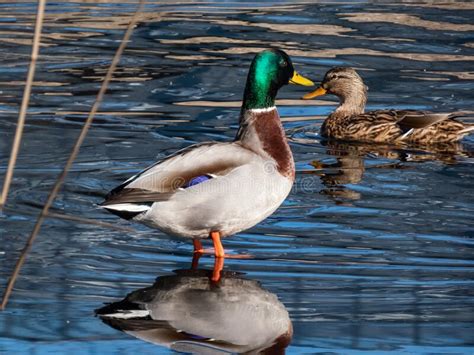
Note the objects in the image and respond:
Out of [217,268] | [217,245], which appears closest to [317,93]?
[217,245]

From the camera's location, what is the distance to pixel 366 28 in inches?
621

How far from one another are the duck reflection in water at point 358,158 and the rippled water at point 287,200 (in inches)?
1.0

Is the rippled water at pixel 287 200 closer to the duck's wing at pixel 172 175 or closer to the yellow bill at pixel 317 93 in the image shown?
the yellow bill at pixel 317 93

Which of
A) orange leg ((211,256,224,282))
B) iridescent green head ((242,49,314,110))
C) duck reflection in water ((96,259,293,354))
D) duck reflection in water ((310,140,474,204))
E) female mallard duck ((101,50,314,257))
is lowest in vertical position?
duck reflection in water ((310,140,474,204))

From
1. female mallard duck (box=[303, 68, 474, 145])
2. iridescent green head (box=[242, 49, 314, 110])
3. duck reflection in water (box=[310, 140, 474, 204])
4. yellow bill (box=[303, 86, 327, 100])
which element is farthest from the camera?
yellow bill (box=[303, 86, 327, 100])

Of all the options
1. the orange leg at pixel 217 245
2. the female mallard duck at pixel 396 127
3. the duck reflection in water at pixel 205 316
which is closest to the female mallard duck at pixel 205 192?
the orange leg at pixel 217 245

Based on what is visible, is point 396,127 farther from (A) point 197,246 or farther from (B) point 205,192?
(B) point 205,192

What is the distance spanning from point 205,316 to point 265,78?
205 centimetres

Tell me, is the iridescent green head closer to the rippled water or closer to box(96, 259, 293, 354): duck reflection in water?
the rippled water

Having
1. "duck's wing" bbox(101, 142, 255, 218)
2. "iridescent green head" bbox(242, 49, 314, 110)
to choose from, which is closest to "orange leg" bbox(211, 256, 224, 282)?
"duck's wing" bbox(101, 142, 255, 218)

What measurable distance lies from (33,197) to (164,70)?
5.23 metres

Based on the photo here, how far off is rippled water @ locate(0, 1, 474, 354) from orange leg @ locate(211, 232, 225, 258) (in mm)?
82

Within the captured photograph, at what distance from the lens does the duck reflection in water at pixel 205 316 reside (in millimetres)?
5211

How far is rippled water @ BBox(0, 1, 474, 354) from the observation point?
223 inches
